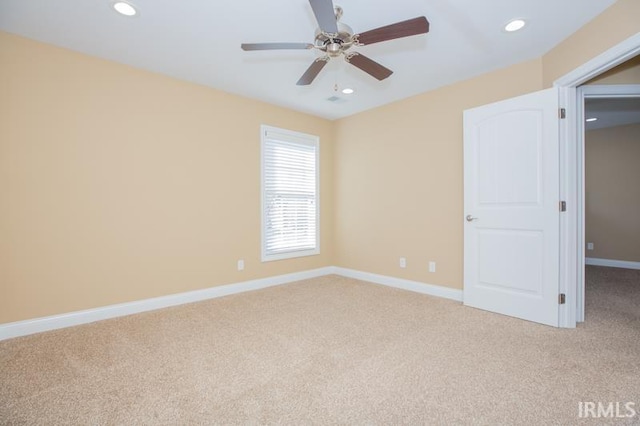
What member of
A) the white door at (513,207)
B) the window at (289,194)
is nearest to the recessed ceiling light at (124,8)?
the window at (289,194)

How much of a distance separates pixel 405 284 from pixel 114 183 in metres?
3.61

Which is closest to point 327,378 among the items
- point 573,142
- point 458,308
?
point 458,308

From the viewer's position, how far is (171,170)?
11.1 feet

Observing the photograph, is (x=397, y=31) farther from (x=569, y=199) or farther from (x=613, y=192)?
(x=613, y=192)

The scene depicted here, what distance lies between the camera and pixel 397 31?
1.86m

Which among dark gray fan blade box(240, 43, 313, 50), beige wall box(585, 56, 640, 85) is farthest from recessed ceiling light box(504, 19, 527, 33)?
dark gray fan blade box(240, 43, 313, 50)

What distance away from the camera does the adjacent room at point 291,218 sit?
181 cm

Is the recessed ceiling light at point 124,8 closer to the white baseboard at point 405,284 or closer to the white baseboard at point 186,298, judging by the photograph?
the white baseboard at point 186,298

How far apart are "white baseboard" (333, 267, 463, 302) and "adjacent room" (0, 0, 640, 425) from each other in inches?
1.2

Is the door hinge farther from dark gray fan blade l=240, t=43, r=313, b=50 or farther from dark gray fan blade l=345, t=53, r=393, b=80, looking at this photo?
dark gray fan blade l=240, t=43, r=313, b=50

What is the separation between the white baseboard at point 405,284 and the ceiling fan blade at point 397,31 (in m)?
2.80

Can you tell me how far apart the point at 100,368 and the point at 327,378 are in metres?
1.56

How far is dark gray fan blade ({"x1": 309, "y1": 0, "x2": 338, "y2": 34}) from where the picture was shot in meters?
1.64

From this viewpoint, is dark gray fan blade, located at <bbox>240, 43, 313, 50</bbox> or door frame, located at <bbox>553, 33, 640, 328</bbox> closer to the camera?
dark gray fan blade, located at <bbox>240, 43, 313, 50</bbox>
